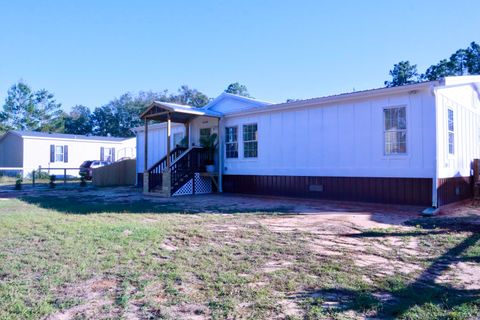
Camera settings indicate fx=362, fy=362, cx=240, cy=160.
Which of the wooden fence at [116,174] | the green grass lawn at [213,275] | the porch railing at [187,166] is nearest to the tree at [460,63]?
the porch railing at [187,166]

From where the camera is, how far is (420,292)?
3258 millimetres

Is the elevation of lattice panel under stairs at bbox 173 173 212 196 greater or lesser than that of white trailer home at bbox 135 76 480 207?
lesser

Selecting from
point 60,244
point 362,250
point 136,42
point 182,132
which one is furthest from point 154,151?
point 362,250

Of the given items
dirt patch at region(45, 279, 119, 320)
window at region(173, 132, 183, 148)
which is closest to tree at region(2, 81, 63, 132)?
window at region(173, 132, 183, 148)

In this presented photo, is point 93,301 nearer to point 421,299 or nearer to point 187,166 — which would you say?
point 421,299

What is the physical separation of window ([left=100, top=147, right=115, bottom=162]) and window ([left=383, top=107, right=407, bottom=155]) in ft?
75.3

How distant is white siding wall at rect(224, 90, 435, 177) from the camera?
8.88 m

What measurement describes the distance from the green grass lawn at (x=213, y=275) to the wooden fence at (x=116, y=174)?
12.5 meters

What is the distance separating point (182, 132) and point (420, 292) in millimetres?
13193

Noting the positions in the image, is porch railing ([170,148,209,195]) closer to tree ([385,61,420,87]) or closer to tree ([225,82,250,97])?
tree ([385,61,420,87])

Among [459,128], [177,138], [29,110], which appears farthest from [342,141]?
[29,110]

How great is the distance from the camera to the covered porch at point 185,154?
1245 cm

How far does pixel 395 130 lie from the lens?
30.6 feet

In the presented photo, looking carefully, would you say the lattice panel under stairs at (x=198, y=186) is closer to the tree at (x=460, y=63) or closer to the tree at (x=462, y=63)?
the tree at (x=462, y=63)
